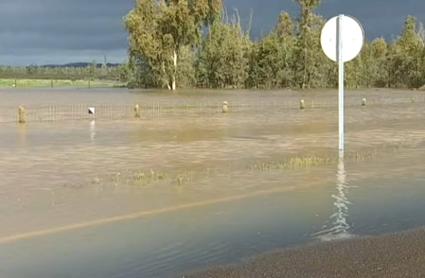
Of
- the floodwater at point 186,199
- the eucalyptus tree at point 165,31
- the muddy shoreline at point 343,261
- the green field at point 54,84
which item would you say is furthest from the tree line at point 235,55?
the muddy shoreline at point 343,261

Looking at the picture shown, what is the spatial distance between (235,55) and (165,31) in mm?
13441

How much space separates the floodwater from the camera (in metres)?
8.04

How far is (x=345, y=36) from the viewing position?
1546cm

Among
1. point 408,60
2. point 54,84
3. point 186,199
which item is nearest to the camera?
point 186,199

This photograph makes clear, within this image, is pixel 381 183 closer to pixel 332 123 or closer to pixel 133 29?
pixel 332 123

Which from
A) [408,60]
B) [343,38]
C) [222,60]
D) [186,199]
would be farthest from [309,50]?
[186,199]

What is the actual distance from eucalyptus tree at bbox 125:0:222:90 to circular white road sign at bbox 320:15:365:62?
77.1 m

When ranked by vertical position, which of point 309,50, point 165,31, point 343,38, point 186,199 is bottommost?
point 186,199

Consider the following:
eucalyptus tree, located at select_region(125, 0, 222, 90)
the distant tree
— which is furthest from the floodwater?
the distant tree

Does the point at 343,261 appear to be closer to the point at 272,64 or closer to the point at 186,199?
the point at 186,199

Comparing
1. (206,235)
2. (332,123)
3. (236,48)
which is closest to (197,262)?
(206,235)

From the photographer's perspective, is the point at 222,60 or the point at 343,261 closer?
the point at 343,261

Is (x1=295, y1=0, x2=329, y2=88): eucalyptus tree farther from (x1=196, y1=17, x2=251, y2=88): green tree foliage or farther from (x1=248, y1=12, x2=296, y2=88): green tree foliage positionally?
(x1=196, y1=17, x2=251, y2=88): green tree foliage

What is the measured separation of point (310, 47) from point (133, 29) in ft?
82.9
